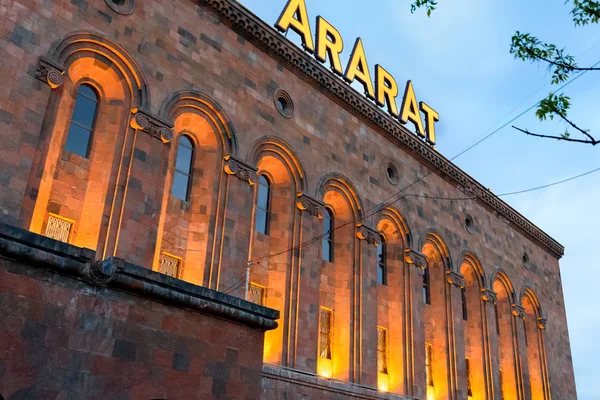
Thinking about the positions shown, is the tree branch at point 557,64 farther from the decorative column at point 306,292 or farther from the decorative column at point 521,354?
the decorative column at point 521,354

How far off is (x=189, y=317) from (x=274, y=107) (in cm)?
1128

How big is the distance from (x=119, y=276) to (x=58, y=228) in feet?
19.8

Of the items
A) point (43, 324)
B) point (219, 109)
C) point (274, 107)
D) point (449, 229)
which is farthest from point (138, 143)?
point (449, 229)

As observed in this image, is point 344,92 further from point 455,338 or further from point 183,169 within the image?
point 455,338

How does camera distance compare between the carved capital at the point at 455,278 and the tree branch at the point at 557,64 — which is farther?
the carved capital at the point at 455,278

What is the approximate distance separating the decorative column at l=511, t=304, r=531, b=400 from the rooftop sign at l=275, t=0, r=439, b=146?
951 centimetres

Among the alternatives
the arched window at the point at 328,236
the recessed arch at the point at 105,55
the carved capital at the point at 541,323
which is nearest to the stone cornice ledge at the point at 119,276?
the recessed arch at the point at 105,55

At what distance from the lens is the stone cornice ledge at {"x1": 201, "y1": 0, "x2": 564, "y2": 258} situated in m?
20.5

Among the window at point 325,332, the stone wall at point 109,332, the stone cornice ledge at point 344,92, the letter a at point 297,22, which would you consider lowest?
the stone wall at point 109,332

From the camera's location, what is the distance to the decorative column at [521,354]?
95.9 ft

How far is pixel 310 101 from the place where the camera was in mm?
22469

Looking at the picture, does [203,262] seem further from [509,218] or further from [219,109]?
[509,218]

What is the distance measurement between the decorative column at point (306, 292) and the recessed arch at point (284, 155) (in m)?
0.51

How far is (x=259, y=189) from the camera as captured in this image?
20562 mm
